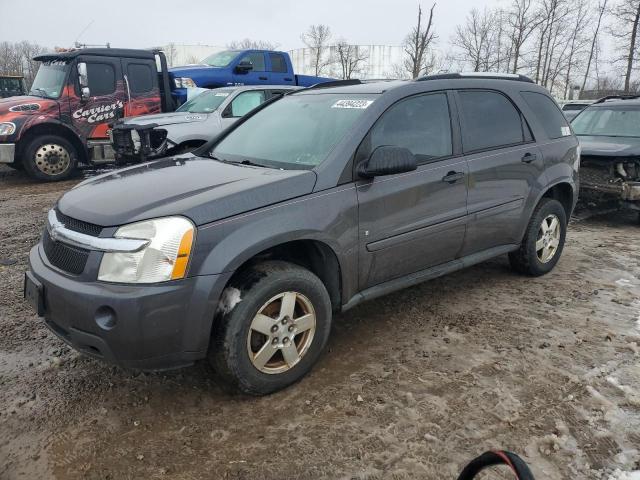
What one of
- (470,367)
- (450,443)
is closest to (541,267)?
(470,367)

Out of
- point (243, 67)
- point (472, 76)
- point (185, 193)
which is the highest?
point (243, 67)

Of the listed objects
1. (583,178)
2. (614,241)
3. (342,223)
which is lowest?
(614,241)

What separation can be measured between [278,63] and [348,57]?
3612cm

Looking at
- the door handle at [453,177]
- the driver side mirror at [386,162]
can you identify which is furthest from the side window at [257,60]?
the driver side mirror at [386,162]

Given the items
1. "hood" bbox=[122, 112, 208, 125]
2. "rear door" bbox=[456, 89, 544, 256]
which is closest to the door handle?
"rear door" bbox=[456, 89, 544, 256]

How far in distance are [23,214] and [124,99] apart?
3809 millimetres

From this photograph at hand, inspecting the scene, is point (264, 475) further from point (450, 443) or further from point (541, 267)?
point (541, 267)

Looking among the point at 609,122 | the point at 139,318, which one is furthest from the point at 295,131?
the point at 609,122

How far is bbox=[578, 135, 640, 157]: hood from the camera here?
6543mm

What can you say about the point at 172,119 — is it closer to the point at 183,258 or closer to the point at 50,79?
the point at 50,79

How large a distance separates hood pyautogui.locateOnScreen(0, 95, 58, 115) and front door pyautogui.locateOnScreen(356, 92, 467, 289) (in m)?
8.11

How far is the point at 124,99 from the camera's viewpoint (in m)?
9.89

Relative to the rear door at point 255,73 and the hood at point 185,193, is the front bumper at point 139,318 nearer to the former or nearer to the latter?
the hood at point 185,193

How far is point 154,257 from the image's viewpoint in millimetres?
2375
